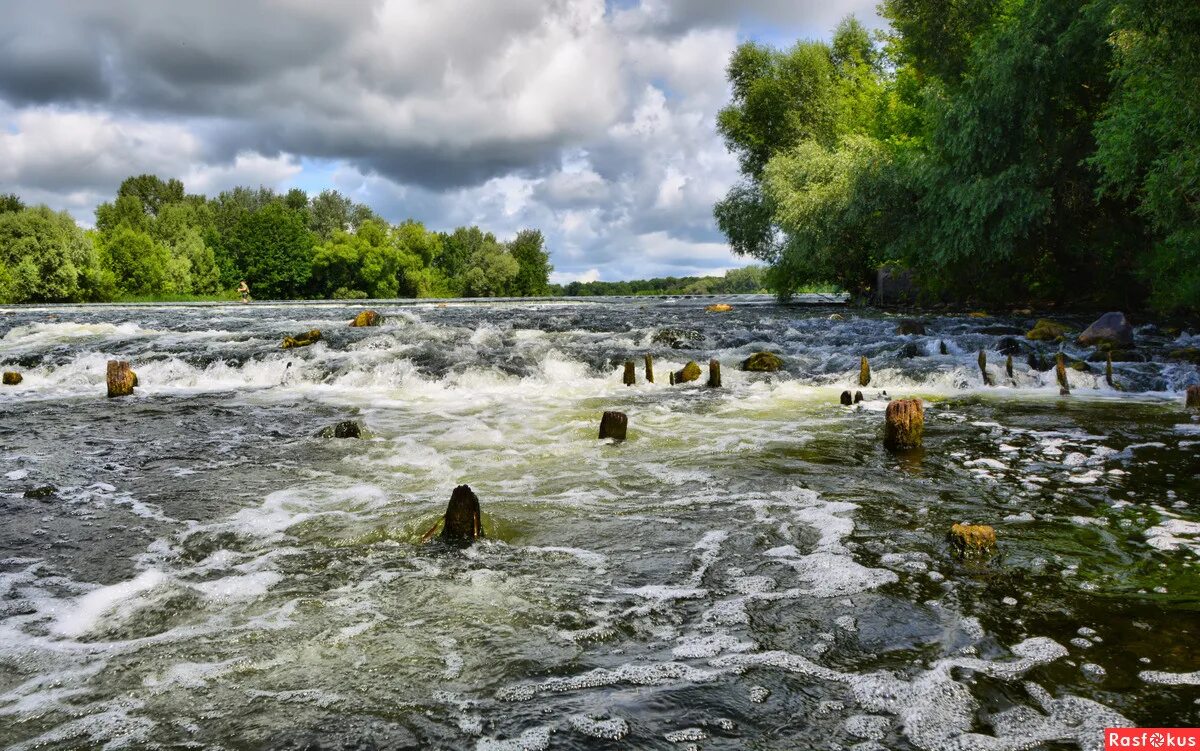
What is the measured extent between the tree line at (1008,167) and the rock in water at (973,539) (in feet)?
44.7

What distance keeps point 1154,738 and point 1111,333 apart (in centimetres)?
1911

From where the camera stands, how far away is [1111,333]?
738 inches

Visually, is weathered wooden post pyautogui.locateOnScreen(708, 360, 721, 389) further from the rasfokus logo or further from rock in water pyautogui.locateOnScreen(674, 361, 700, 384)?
the rasfokus logo

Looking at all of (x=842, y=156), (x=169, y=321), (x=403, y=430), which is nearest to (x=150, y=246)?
(x=169, y=321)

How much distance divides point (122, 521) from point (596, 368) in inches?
496

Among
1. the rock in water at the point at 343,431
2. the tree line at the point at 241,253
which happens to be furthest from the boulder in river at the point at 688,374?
the tree line at the point at 241,253

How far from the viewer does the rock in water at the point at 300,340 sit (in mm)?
20797

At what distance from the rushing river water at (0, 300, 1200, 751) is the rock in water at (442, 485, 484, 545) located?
27 cm

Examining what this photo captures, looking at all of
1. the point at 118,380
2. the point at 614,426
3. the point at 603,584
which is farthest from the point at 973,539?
the point at 118,380

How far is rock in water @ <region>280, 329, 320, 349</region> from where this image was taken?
819 inches

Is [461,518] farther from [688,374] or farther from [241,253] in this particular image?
[241,253]

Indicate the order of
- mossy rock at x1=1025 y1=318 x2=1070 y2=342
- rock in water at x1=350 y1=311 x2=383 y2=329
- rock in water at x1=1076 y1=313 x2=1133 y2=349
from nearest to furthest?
rock in water at x1=1076 y1=313 x2=1133 y2=349, mossy rock at x1=1025 y1=318 x2=1070 y2=342, rock in water at x1=350 y1=311 x2=383 y2=329

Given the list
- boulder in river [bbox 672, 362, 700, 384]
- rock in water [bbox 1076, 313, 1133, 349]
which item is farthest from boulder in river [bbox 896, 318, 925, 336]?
boulder in river [bbox 672, 362, 700, 384]

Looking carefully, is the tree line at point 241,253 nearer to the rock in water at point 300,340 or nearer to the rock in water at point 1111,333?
the rock in water at point 300,340
